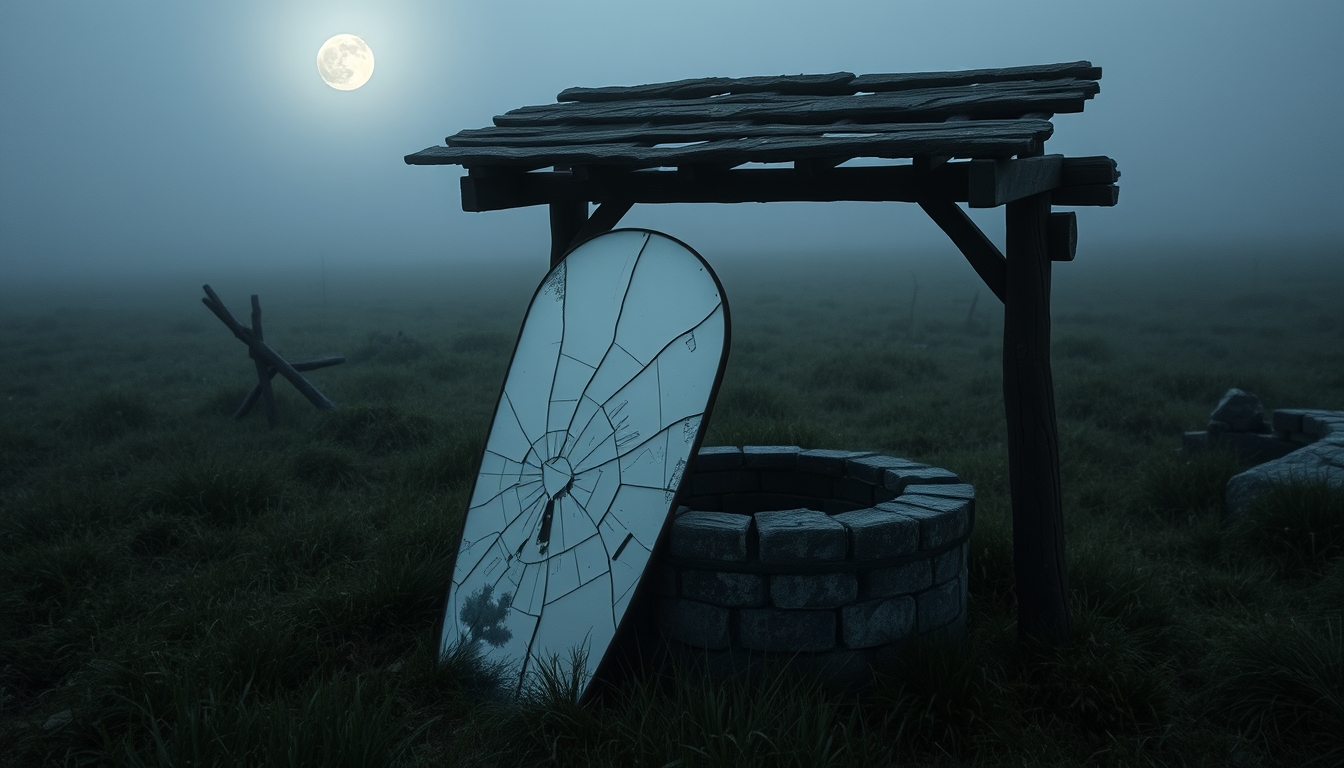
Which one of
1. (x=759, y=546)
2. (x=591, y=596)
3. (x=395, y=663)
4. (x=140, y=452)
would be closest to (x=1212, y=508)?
(x=759, y=546)

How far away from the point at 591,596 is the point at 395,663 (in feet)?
3.38

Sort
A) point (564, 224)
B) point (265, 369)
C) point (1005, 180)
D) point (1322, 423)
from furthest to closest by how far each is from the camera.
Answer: point (265, 369) < point (1322, 423) < point (564, 224) < point (1005, 180)

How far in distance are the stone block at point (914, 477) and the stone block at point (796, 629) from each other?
1041 mm

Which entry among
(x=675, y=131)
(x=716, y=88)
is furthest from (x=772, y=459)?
(x=716, y=88)

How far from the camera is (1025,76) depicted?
4570 mm

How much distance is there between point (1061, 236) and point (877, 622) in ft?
5.75

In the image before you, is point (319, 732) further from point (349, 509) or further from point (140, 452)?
point (140, 452)

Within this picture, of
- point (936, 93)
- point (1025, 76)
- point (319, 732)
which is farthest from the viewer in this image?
point (1025, 76)

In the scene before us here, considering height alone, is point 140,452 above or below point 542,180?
below

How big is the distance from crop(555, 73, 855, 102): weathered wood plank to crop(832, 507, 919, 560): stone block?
2.41 meters

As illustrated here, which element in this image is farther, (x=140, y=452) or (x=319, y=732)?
(x=140, y=452)

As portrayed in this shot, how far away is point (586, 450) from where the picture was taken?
153 inches

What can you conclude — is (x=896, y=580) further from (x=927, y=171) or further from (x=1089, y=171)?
(x=1089, y=171)

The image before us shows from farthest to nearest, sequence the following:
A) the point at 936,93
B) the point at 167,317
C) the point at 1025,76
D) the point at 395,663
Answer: the point at 167,317, the point at 1025,76, the point at 936,93, the point at 395,663
